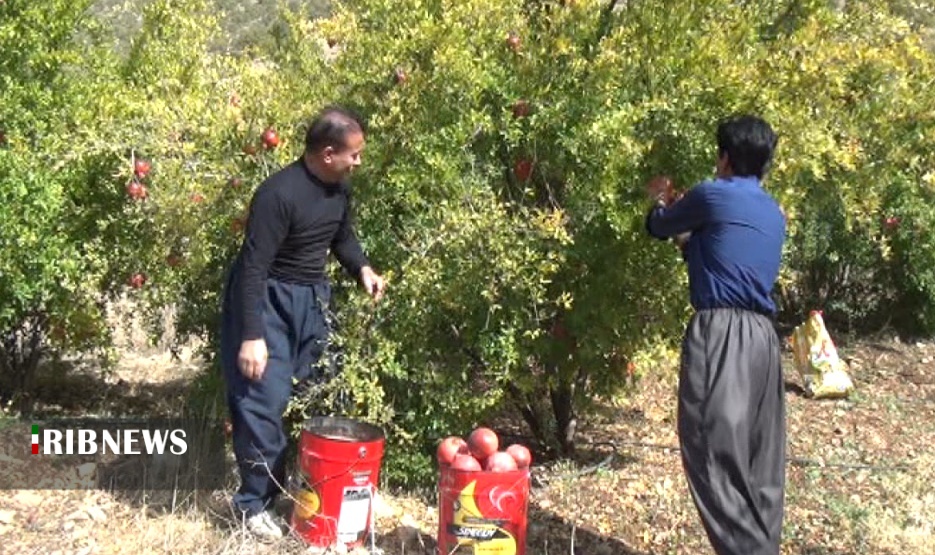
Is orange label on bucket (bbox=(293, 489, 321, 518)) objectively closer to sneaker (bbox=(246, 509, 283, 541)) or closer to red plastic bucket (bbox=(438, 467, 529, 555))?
sneaker (bbox=(246, 509, 283, 541))

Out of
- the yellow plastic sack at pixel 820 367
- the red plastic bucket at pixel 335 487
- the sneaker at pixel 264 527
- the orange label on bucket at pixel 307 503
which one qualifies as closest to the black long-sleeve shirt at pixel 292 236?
the red plastic bucket at pixel 335 487

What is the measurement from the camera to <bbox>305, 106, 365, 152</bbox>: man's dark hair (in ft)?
13.2

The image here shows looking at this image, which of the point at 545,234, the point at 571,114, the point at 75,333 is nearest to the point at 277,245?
the point at 545,234

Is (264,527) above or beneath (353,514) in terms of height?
beneath

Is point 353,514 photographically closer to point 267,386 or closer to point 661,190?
point 267,386

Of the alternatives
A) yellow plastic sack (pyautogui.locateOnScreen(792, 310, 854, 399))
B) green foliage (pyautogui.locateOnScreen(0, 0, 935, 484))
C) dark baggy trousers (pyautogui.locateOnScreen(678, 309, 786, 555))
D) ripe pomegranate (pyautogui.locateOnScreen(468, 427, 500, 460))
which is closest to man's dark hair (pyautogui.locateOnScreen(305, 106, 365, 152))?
green foliage (pyautogui.locateOnScreen(0, 0, 935, 484))

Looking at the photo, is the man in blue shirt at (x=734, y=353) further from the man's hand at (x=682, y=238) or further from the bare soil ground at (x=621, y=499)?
the bare soil ground at (x=621, y=499)

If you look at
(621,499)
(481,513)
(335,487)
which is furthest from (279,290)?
(621,499)

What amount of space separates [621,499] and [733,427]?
148cm

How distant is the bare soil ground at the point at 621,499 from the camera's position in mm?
4395

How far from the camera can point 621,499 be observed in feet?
16.8

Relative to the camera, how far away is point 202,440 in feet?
16.3

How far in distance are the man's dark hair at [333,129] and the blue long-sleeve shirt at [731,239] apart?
1191 mm

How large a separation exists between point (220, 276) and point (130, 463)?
0.95m
